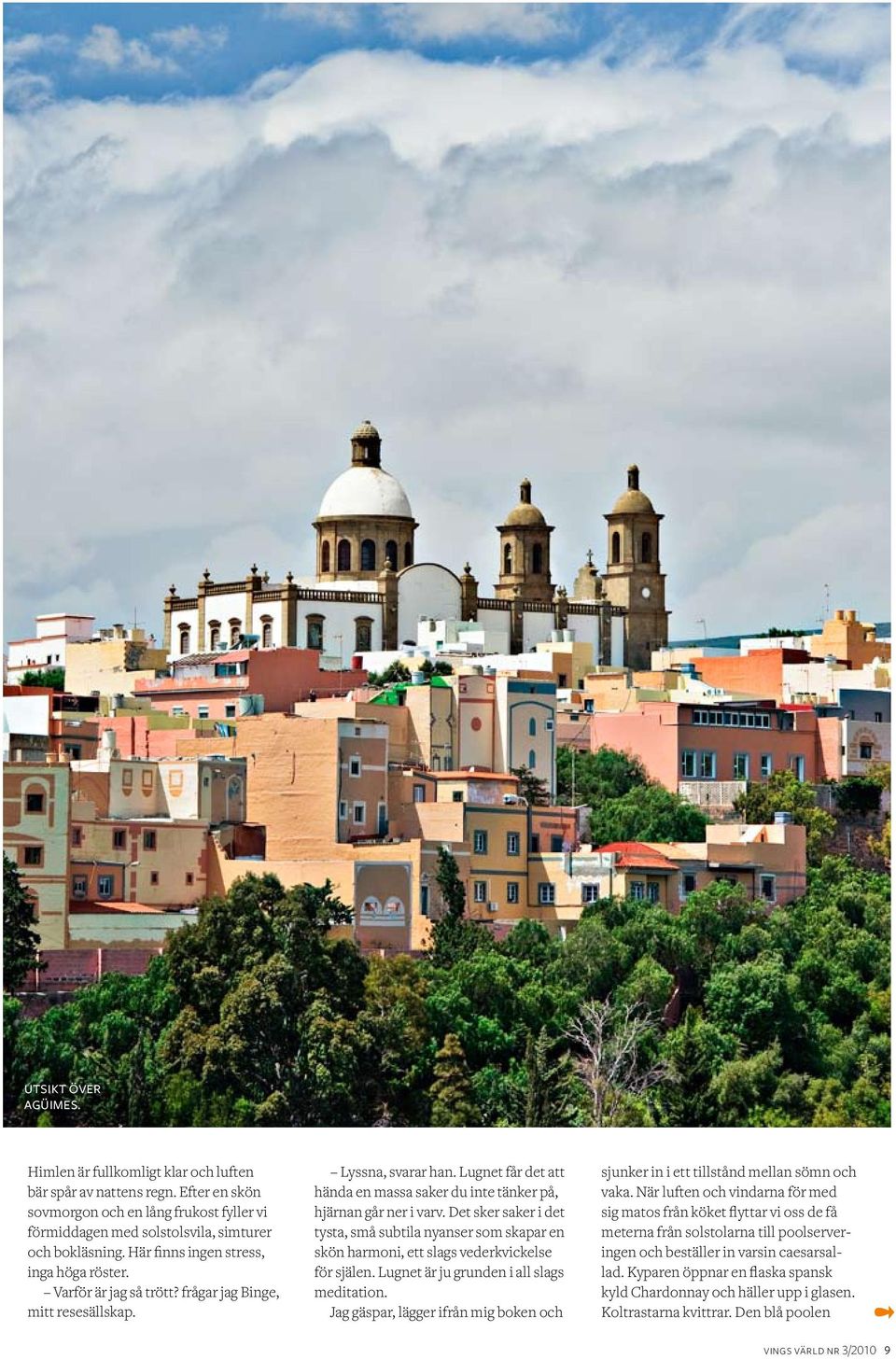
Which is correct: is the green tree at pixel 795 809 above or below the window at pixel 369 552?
below

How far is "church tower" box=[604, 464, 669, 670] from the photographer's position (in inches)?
1821

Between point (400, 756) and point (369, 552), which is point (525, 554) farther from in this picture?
point (400, 756)

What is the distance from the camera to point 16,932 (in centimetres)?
2473

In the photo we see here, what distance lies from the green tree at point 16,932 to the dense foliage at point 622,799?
7697 mm

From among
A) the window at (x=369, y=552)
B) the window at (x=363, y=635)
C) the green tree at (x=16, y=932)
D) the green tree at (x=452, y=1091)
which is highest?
the window at (x=369, y=552)

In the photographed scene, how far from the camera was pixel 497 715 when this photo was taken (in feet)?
109

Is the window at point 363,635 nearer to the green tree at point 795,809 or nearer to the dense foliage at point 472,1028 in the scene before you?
the green tree at point 795,809

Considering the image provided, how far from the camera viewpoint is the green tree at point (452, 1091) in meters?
22.7

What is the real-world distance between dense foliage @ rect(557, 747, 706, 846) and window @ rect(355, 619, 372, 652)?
771 centimetres

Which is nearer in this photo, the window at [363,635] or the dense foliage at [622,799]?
the dense foliage at [622,799]

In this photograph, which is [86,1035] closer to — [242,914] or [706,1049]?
[242,914]

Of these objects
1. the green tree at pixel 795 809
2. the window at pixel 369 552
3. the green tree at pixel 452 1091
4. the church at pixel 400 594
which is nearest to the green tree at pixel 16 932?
the green tree at pixel 452 1091
